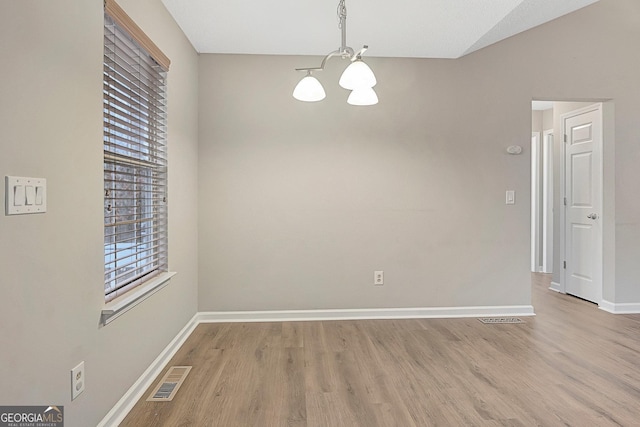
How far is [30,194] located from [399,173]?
2.81 m

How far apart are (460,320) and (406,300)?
1.68ft

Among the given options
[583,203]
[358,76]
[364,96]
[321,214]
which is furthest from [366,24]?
[583,203]

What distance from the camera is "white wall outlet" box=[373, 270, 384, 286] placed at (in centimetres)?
342

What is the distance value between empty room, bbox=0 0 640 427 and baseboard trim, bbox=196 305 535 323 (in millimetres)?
20

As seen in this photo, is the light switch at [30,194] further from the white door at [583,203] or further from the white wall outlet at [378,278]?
the white door at [583,203]

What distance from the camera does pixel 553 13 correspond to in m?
3.22

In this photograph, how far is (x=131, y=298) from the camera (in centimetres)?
188

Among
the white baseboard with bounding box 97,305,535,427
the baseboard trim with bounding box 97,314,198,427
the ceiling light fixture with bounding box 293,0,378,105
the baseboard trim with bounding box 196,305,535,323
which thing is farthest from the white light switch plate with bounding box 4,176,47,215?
the baseboard trim with bounding box 196,305,535,323

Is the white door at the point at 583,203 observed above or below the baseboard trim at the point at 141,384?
above

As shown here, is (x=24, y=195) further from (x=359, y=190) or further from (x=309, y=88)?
(x=359, y=190)

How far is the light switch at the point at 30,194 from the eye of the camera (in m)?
1.19

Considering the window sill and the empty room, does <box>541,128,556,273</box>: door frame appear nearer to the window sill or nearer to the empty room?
the empty room

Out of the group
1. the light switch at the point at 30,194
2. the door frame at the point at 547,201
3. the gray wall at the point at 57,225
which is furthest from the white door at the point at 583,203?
the light switch at the point at 30,194

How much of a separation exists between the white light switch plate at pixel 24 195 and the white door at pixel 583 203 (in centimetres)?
454
